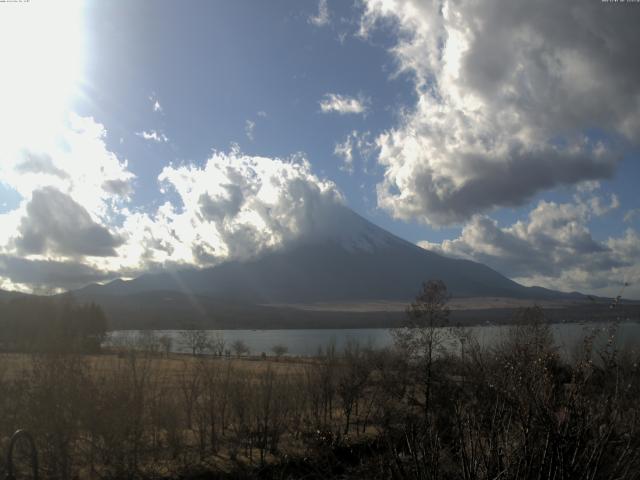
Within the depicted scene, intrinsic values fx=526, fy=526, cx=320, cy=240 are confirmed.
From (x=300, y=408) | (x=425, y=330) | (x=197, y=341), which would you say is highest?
(x=425, y=330)

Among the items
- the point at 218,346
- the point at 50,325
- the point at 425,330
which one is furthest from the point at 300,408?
the point at 218,346

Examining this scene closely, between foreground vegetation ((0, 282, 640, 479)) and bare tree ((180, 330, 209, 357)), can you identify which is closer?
foreground vegetation ((0, 282, 640, 479))

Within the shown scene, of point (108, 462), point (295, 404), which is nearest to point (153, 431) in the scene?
point (108, 462)

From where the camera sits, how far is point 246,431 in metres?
27.1

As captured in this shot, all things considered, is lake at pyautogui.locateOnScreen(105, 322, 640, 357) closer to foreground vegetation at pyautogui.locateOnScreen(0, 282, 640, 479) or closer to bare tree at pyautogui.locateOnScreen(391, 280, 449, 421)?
foreground vegetation at pyautogui.locateOnScreen(0, 282, 640, 479)

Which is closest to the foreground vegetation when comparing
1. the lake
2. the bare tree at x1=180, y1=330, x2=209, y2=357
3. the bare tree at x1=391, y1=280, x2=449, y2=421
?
the bare tree at x1=391, y1=280, x2=449, y2=421

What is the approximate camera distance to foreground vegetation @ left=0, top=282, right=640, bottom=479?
17.9 ft

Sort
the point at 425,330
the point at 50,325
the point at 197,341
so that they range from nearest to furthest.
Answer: the point at 50,325 → the point at 425,330 → the point at 197,341

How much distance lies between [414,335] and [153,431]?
55.2 ft

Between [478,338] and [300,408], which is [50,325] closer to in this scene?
[300,408]

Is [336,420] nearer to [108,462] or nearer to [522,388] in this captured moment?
[108,462]

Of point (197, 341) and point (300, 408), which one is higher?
point (300, 408)

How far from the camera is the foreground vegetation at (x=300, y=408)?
5.45 meters

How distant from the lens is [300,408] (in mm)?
31094
